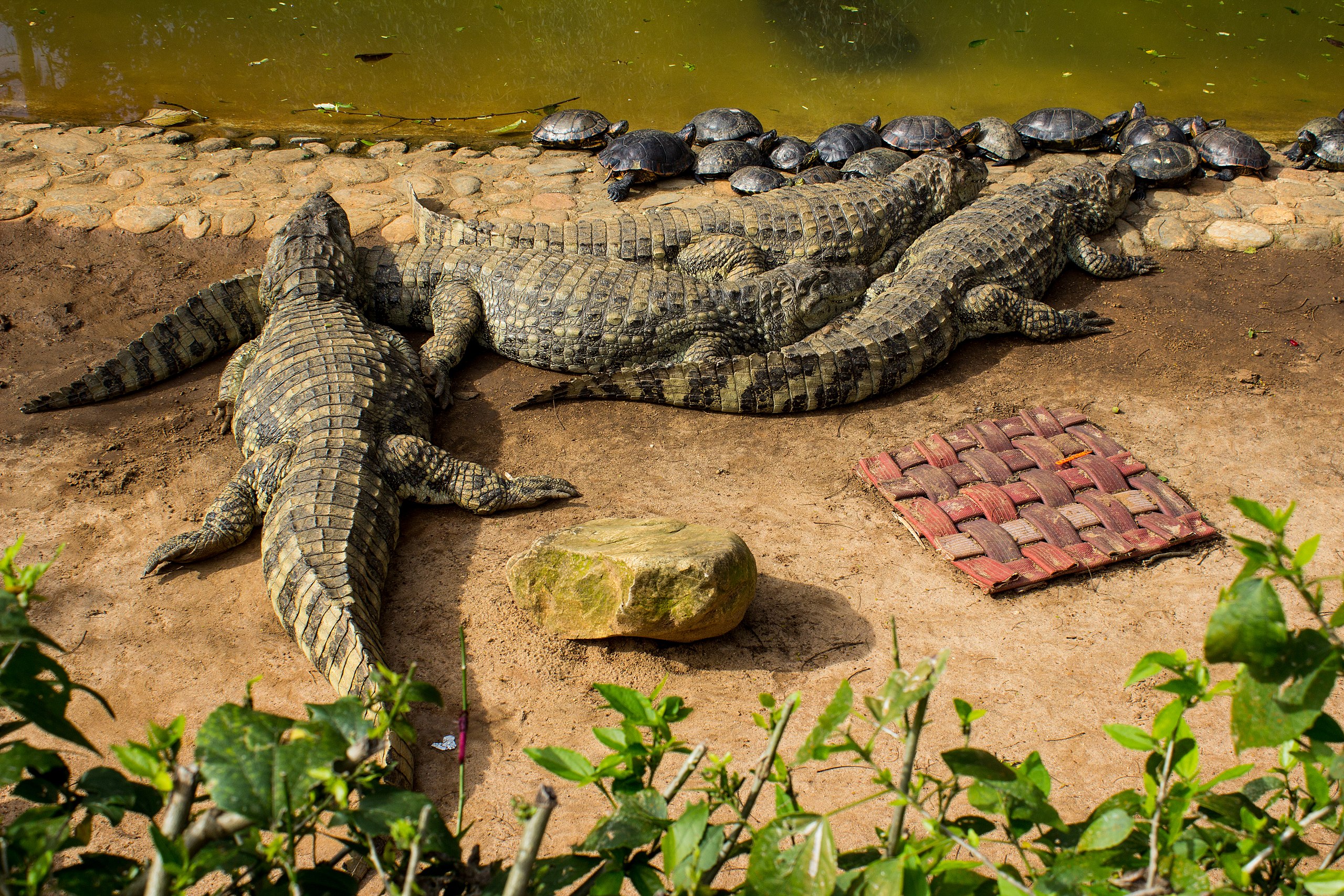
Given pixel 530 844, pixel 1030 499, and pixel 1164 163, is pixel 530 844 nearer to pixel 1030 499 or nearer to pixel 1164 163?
pixel 1030 499

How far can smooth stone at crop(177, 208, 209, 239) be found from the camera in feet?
21.3

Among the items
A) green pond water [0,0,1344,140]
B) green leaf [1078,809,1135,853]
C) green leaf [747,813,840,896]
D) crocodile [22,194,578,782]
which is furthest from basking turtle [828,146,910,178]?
green leaf [747,813,840,896]

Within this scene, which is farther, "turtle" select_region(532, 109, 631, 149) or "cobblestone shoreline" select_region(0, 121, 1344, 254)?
"turtle" select_region(532, 109, 631, 149)

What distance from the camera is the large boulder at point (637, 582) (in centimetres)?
324

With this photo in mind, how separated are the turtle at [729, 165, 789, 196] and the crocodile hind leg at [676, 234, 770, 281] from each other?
1159mm

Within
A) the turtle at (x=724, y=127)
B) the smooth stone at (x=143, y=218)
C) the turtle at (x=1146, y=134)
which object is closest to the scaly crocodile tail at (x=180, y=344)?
the smooth stone at (x=143, y=218)

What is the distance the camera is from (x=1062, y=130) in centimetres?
779

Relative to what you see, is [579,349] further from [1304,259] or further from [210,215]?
[1304,259]

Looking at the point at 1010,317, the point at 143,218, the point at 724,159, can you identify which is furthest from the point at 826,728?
the point at 143,218

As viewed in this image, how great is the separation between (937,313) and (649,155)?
3209 mm

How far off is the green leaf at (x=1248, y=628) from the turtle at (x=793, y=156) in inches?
280

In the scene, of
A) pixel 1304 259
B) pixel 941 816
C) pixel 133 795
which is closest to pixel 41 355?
pixel 133 795

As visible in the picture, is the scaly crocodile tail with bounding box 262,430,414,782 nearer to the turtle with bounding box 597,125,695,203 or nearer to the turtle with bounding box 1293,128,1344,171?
the turtle with bounding box 597,125,695,203

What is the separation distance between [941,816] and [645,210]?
19.3 feet
